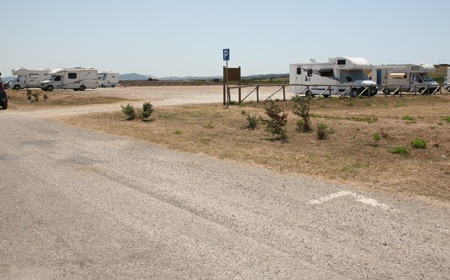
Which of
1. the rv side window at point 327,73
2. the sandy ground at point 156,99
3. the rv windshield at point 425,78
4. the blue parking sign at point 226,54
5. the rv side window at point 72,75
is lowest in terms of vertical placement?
the sandy ground at point 156,99

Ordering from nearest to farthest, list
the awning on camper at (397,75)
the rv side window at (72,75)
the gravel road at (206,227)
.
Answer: the gravel road at (206,227)
the awning on camper at (397,75)
the rv side window at (72,75)

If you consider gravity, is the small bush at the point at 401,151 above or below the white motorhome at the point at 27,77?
below

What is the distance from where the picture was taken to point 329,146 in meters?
11.1

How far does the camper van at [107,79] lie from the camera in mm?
61025

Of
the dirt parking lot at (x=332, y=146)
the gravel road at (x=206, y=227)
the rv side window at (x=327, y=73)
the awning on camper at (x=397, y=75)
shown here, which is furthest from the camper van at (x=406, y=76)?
the gravel road at (x=206, y=227)

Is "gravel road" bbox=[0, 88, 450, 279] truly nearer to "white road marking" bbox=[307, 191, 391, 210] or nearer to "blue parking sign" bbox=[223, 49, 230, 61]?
"white road marking" bbox=[307, 191, 391, 210]

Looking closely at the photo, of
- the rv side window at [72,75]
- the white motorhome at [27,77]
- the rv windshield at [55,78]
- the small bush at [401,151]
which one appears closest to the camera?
the small bush at [401,151]

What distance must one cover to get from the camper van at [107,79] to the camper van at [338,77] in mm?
33420

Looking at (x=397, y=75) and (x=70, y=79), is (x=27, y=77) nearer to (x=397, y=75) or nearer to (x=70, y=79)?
(x=70, y=79)

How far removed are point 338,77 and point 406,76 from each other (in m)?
8.78

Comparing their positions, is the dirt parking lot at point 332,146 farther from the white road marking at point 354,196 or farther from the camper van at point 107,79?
the camper van at point 107,79

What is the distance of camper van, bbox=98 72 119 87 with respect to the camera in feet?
200

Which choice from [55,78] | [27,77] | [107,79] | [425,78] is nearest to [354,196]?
[425,78]

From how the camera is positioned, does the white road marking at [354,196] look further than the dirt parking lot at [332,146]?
No
